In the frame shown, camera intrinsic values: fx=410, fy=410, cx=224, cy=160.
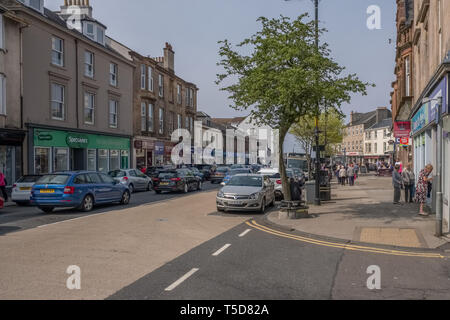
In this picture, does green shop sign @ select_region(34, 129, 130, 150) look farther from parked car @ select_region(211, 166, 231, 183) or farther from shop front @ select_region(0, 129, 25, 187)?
parked car @ select_region(211, 166, 231, 183)

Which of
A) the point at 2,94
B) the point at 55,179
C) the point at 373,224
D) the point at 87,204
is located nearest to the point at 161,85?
the point at 2,94

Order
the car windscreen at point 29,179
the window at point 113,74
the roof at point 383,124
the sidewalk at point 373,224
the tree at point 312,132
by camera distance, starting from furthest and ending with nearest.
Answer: the roof at point 383,124
the tree at point 312,132
the window at point 113,74
the car windscreen at point 29,179
the sidewalk at point 373,224

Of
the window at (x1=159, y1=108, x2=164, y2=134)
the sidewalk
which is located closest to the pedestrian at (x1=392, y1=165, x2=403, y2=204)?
the sidewalk

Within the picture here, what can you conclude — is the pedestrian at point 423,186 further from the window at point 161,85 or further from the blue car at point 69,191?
the window at point 161,85

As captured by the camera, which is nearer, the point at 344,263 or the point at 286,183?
the point at 344,263

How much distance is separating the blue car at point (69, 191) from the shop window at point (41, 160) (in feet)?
30.5

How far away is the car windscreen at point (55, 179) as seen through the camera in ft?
48.8

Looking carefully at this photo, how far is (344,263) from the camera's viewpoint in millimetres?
7586

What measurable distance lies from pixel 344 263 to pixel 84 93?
25.5m

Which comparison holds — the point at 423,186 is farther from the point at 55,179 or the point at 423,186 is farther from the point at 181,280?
the point at 55,179

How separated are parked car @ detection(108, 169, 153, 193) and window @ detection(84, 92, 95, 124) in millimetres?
5874

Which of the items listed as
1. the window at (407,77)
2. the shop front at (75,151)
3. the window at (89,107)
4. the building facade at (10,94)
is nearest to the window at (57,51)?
the building facade at (10,94)
